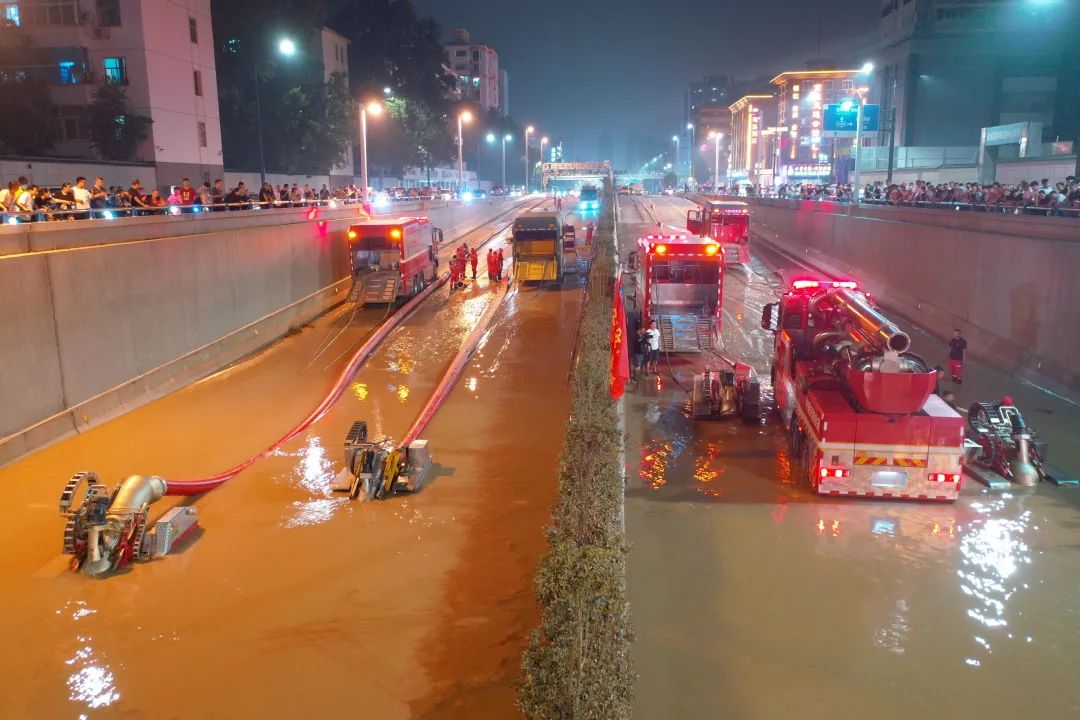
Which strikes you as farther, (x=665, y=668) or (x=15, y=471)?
(x=15, y=471)

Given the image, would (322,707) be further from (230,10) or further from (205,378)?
(230,10)

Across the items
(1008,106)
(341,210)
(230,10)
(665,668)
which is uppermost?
(230,10)

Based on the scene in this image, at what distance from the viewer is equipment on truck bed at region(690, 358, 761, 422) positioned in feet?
53.4

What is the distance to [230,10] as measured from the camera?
53.9 meters

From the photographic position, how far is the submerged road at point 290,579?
25.6 feet

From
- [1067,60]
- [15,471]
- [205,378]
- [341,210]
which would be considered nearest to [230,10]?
[341,210]

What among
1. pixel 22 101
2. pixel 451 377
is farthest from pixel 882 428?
pixel 22 101

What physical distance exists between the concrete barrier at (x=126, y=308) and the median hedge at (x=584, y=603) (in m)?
10.5

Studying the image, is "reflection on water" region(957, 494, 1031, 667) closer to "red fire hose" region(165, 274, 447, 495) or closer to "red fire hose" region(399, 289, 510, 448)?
"red fire hose" region(399, 289, 510, 448)

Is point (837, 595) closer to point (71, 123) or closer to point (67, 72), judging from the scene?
point (71, 123)

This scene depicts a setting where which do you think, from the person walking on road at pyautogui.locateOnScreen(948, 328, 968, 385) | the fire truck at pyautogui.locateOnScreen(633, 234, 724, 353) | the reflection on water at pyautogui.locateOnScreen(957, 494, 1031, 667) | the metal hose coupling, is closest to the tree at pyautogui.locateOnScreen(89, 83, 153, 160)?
the fire truck at pyautogui.locateOnScreen(633, 234, 724, 353)

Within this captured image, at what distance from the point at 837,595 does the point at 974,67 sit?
249ft

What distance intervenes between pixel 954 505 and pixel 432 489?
8.12m

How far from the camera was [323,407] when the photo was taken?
17.5 m
